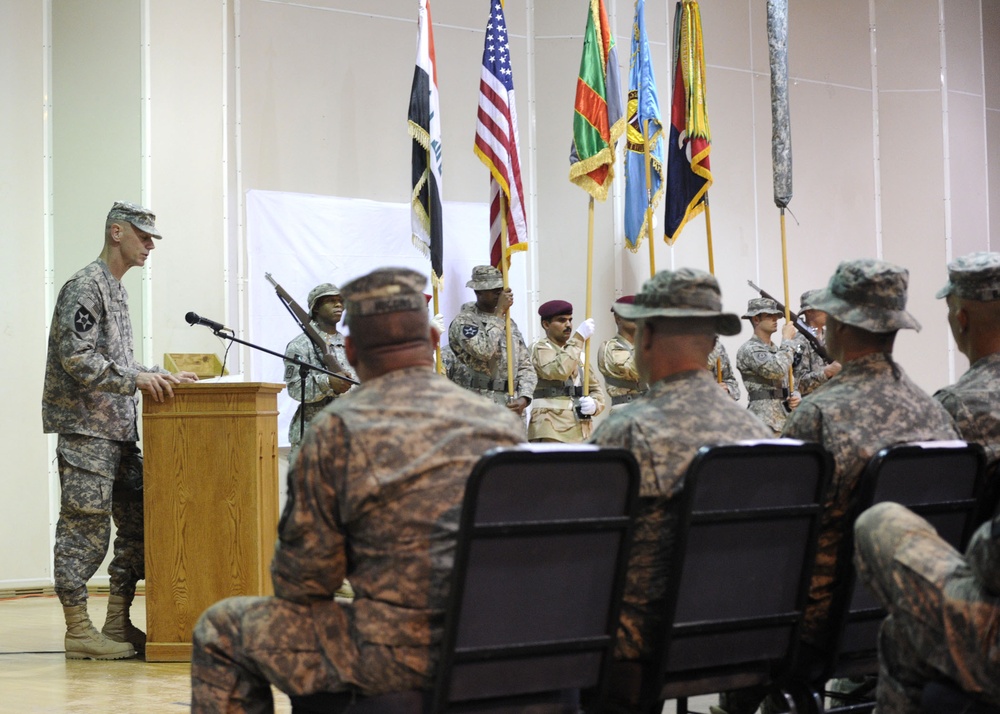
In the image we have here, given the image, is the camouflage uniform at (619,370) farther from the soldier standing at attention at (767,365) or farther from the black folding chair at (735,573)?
the black folding chair at (735,573)

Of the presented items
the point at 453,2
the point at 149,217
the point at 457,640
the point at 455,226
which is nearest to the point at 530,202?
the point at 455,226

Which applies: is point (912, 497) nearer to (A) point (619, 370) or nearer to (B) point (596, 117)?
(B) point (596, 117)

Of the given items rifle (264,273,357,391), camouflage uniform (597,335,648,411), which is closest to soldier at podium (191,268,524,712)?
rifle (264,273,357,391)

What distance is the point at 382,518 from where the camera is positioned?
2049 millimetres

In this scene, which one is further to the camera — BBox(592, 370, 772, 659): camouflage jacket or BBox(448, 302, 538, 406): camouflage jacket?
BBox(448, 302, 538, 406): camouflage jacket

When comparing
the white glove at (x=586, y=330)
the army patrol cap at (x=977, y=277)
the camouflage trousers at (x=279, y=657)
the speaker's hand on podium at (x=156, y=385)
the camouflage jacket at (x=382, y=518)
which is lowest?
the camouflage trousers at (x=279, y=657)

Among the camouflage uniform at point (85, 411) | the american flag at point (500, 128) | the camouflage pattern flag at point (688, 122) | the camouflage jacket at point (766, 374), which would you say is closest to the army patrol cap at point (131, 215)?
the camouflage uniform at point (85, 411)

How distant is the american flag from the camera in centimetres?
720

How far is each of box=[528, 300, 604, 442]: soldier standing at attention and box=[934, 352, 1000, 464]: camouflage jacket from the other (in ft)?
15.3

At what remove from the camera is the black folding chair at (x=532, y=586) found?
197 cm

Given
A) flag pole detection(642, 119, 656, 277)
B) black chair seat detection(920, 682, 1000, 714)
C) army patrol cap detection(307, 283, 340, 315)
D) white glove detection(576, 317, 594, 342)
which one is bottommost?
black chair seat detection(920, 682, 1000, 714)

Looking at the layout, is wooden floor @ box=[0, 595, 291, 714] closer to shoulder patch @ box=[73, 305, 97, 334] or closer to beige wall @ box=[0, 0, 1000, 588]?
shoulder patch @ box=[73, 305, 97, 334]

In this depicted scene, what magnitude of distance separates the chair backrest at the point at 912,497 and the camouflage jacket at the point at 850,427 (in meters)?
0.06

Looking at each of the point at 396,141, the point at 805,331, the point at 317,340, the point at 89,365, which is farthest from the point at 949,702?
the point at 396,141
